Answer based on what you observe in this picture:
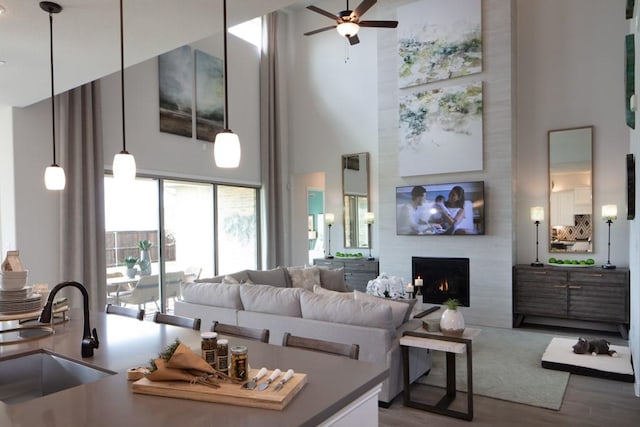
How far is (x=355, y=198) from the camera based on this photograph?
340 inches

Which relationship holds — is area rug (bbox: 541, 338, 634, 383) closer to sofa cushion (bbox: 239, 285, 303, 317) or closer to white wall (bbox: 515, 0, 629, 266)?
white wall (bbox: 515, 0, 629, 266)

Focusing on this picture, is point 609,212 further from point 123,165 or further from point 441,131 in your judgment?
point 123,165

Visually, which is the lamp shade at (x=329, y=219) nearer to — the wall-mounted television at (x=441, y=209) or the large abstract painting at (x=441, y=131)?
the wall-mounted television at (x=441, y=209)

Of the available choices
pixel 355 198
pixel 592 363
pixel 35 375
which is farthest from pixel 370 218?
pixel 35 375

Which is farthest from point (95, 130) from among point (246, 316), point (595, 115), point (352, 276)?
point (595, 115)

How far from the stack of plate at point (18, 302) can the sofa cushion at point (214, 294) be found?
80.0 inches

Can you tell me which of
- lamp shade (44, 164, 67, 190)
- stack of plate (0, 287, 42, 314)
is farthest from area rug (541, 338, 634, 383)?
lamp shade (44, 164, 67, 190)

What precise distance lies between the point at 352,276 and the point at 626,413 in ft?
16.5

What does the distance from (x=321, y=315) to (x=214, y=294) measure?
4.55 feet

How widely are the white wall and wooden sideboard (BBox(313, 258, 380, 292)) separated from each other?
247 cm

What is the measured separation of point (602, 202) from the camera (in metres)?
6.32

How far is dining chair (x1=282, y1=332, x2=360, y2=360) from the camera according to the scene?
216 centimetres

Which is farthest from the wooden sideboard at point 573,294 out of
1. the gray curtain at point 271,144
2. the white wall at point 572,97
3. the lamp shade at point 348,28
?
the gray curtain at point 271,144

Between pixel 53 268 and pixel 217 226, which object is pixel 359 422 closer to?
pixel 53 268
